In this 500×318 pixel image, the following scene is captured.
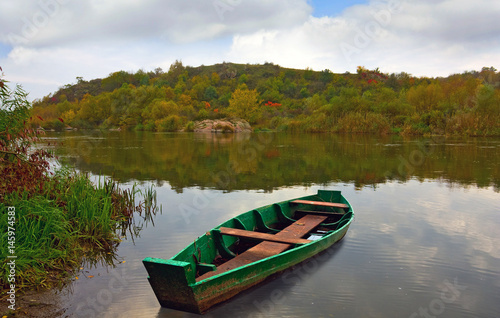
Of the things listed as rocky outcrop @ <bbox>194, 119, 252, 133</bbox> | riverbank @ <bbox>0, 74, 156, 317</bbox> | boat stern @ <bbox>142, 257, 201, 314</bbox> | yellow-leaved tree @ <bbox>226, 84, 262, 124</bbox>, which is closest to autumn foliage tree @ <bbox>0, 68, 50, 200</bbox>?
riverbank @ <bbox>0, 74, 156, 317</bbox>

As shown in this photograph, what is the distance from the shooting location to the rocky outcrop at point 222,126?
61.9 metres

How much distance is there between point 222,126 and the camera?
6228cm

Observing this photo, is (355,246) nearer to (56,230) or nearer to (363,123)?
(56,230)

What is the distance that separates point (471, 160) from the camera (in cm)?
2102

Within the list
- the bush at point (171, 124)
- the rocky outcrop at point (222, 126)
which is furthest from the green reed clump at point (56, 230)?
the bush at point (171, 124)

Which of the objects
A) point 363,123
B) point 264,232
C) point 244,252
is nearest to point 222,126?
point 363,123

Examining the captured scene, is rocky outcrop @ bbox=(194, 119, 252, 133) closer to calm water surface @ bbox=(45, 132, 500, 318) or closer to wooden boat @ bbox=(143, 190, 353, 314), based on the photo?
calm water surface @ bbox=(45, 132, 500, 318)

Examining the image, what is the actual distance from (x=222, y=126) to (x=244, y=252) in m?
56.2

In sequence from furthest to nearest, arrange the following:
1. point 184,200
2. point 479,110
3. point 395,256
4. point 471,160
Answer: point 479,110
point 471,160
point 184,200
point 395,256

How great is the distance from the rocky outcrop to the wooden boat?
52258mm

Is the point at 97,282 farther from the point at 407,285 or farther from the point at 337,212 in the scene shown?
the point at 337,212

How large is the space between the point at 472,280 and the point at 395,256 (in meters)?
1.34

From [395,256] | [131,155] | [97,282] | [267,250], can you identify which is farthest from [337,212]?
[131,155]

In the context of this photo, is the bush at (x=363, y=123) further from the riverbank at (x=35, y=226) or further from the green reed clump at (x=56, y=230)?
the riverbank at (x=35, y=226)
